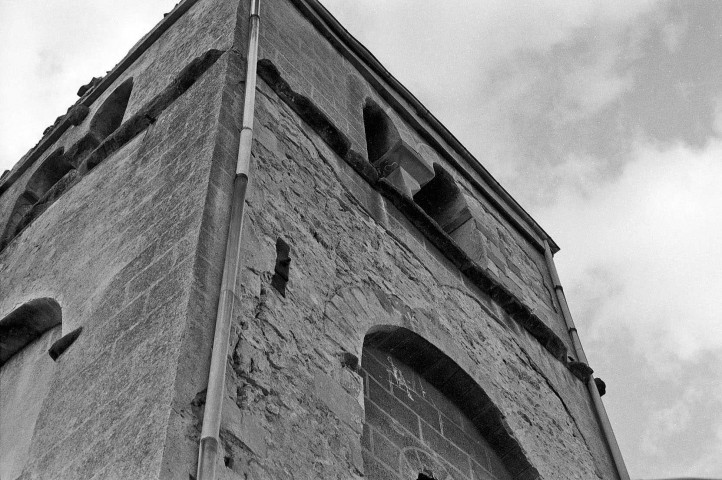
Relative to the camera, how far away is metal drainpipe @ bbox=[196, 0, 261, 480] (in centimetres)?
376

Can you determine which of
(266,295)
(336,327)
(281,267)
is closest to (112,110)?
(281,267)

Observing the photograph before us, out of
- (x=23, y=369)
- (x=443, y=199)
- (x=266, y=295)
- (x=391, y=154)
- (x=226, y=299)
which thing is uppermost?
(x=443, y=199)

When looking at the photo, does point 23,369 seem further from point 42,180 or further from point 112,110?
point 42,180

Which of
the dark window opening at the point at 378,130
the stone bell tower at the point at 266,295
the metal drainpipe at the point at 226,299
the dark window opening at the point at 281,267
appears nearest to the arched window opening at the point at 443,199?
the stone bell tower at the point at 266,295

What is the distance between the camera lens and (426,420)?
5.87 metres

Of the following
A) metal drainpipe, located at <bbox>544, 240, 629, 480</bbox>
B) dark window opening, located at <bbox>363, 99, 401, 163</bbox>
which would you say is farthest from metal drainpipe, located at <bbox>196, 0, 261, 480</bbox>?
metal drainpipe, located at <bbox>544, 240, 629, 480</bbox>

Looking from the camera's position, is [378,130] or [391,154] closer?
[391,154]

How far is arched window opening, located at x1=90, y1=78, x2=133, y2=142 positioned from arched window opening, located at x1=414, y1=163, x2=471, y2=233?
Answer: 8.32ft

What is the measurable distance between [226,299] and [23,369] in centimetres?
180

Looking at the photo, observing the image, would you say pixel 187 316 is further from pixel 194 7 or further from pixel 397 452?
pixel 194 7

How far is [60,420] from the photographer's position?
171 inches

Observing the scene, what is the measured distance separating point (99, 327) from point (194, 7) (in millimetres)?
4031

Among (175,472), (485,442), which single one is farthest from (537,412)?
(175,472)

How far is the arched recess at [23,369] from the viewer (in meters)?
5.05
